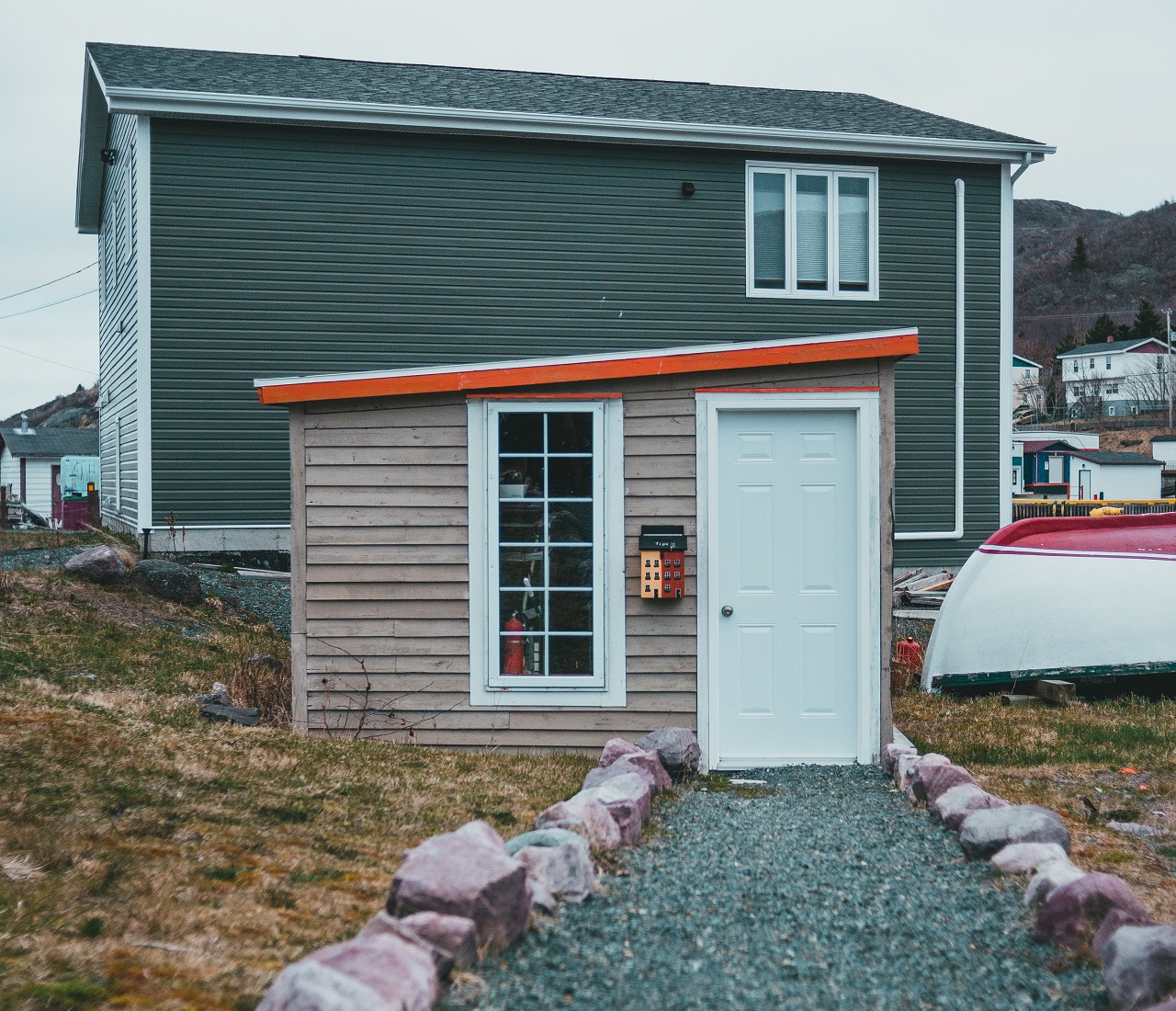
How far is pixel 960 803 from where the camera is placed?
490 cm

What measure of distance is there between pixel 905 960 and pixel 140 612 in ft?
26.5

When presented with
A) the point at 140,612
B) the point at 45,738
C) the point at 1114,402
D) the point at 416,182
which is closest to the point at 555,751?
the point at 45,738

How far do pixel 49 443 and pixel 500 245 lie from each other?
35.4 metres

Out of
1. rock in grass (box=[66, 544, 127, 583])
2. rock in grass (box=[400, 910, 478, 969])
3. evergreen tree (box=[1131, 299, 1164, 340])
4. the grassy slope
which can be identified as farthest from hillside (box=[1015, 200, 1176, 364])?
rock in grass (box=[400, 910, 478, 969])

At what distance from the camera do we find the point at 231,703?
7246 millimetres

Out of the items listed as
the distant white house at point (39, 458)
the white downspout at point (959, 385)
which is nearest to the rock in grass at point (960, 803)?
the white downspout at point (959, 385)

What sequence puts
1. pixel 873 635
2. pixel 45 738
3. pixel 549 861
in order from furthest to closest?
pixel 873 635 → pixel 45 738 → pixel 549 861

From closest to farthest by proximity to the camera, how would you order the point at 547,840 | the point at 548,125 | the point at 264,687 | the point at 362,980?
the point at 362,980 < the point at 547,840 < the point at 264,687 < the point at 548,125

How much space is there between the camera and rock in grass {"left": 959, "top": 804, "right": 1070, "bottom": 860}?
4.33 meters

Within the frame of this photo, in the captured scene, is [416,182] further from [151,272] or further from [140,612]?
[140,612]

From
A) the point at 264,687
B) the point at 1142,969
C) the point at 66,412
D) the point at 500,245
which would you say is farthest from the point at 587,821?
the point at 66,412

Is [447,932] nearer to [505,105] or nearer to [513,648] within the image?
[513,648]

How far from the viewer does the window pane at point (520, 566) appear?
6.60 meters

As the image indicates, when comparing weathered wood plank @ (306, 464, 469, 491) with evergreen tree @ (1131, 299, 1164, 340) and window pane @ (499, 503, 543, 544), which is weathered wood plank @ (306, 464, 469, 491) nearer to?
window pane @ (499, 503, 543, 544)
